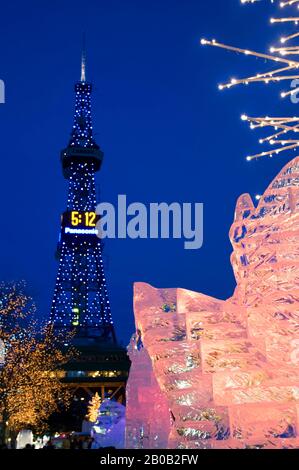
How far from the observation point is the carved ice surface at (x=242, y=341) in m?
12.9

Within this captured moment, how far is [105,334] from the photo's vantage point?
215 feet

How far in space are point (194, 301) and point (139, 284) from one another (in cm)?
170

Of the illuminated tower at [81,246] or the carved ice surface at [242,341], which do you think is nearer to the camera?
the carved ice surface at [242,341]

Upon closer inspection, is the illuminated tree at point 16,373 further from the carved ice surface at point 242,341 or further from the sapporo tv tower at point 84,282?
the sapporo tv tower at point 84,282

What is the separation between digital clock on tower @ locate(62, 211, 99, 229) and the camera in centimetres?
6944

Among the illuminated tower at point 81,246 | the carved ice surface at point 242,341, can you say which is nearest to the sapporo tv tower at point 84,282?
the illuminated tower at point 81,246

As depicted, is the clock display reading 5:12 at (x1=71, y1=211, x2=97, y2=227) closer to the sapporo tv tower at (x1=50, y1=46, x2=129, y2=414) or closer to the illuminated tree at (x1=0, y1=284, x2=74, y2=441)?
the sapporo tv tower at (x1=50, y1=46, x2=129, y2=414)

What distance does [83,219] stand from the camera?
230 feet

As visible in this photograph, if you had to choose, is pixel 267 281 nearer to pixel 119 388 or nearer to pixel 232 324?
pixel 232 324

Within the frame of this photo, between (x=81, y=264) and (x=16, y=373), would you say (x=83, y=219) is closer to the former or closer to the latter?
(x=81, y=264)

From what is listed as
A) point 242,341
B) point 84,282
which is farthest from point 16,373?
point 84,282

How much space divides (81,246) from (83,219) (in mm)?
3456

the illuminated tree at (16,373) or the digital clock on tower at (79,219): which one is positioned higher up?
the digital clock on tower at (79,219)
